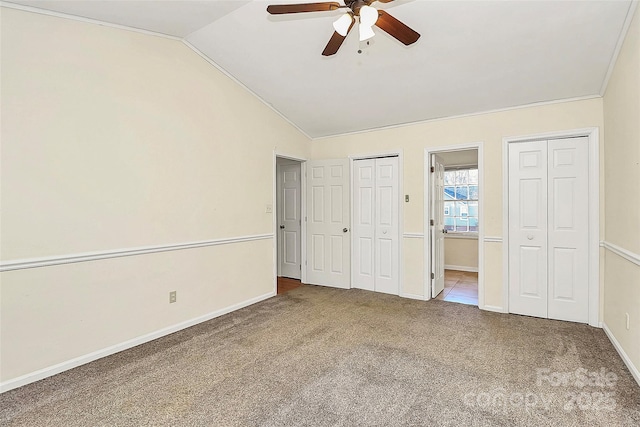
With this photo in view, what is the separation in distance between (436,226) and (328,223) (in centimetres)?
158

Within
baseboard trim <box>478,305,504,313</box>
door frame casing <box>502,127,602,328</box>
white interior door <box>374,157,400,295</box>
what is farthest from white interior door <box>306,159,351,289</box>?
door frame casing <box>502,127,602,328</box>

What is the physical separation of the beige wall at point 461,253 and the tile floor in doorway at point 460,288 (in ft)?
0.87

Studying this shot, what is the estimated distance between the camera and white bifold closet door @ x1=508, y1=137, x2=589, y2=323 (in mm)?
3398

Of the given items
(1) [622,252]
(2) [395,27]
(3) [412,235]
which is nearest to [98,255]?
(2) [395,27]

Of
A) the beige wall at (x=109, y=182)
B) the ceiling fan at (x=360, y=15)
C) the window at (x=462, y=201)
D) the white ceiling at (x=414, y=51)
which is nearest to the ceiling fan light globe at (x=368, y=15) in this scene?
the ceiling fan at (x=360, y=15)

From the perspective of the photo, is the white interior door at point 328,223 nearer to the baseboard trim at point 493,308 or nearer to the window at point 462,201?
the baseboard trim at point 493,308

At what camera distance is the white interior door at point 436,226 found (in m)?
4.34

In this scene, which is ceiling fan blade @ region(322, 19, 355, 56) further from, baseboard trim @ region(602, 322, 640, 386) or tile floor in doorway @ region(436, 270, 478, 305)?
tile floor in doorway @ region(436, 270, 478, 305)

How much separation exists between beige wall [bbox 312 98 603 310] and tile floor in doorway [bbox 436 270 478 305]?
446 mm

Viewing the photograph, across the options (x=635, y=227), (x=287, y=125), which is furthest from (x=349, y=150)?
(x=635, y=227)

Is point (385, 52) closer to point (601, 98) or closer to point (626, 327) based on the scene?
point (601, 98)

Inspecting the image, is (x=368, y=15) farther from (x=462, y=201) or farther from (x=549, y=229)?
(x=462, y=201)

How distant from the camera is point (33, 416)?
1.95 metres

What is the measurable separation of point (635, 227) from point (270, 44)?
339 centimetres
